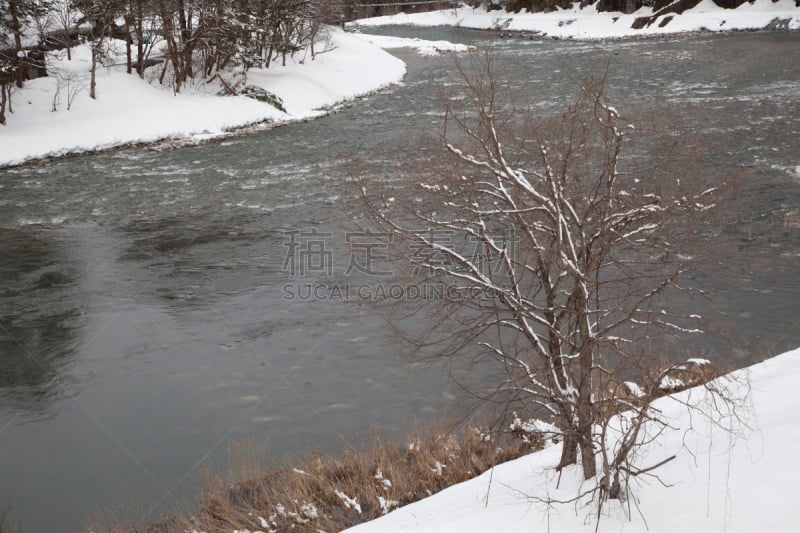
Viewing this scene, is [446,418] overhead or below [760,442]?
below

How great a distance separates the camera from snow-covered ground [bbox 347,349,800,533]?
208 inches

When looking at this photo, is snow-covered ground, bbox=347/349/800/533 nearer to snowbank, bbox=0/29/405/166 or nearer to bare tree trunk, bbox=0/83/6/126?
snowbank, bbox=0/29/405/166

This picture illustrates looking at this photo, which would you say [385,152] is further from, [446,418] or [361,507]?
[361,507]

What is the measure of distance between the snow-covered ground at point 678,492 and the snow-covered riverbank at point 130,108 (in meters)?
20.4

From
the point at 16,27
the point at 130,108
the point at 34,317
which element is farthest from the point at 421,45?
the point at 34,317

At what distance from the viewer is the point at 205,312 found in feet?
41.2

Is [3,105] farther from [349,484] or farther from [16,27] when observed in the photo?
[349,484]

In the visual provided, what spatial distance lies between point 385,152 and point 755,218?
33.4 ft

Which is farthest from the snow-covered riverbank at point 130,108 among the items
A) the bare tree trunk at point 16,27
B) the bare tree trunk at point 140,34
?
the bare tree trunk at point 16,27

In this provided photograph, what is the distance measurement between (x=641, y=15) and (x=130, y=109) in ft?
126

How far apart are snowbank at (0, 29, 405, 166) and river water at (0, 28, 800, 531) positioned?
1.17m

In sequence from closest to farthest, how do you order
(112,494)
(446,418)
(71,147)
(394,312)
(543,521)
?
1. (543,521)
2. (112,494)
3. (446,418)
4. (394,312)
5. (71,147)

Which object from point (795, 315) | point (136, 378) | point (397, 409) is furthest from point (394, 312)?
point (795, 315)

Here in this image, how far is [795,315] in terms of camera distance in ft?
36.7
